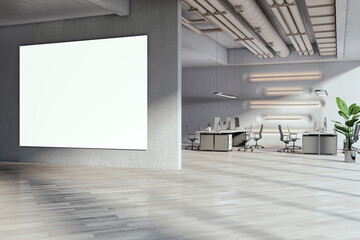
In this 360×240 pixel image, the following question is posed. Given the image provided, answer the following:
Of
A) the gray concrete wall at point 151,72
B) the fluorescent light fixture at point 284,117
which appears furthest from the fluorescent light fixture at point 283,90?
the gray concrete wall at point 151,72

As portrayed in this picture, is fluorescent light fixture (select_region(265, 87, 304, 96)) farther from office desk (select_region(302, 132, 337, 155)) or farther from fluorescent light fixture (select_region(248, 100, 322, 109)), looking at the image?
office desk (select_region(302, 132, 337, 155))

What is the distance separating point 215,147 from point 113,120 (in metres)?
5.42

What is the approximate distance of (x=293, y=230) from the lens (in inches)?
156

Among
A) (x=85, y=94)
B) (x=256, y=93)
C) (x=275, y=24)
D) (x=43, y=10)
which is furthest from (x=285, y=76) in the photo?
(x=43, y=10)

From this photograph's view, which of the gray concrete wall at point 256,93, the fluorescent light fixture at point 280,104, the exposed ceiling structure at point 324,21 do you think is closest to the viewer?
the exposed ceiling structure at point 324,21

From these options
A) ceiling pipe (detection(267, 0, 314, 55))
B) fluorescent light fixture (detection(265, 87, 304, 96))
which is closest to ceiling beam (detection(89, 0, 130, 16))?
ceiling pipe (detection(267, 0, 314, 55))

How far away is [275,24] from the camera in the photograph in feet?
41.4

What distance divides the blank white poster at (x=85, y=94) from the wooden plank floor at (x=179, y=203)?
1.04 metres

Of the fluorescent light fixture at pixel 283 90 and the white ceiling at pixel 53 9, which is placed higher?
the white ceiling at pixel 53 9

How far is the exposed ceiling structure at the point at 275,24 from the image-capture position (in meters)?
8.36

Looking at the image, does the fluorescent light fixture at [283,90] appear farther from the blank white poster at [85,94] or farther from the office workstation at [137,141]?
the blank white poster at [85,94]

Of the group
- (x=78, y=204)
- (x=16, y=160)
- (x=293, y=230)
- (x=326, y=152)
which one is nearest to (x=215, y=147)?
(x=326, y=152)

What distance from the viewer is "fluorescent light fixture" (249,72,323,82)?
54.0 ft

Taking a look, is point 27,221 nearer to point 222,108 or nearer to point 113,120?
point 113,120
